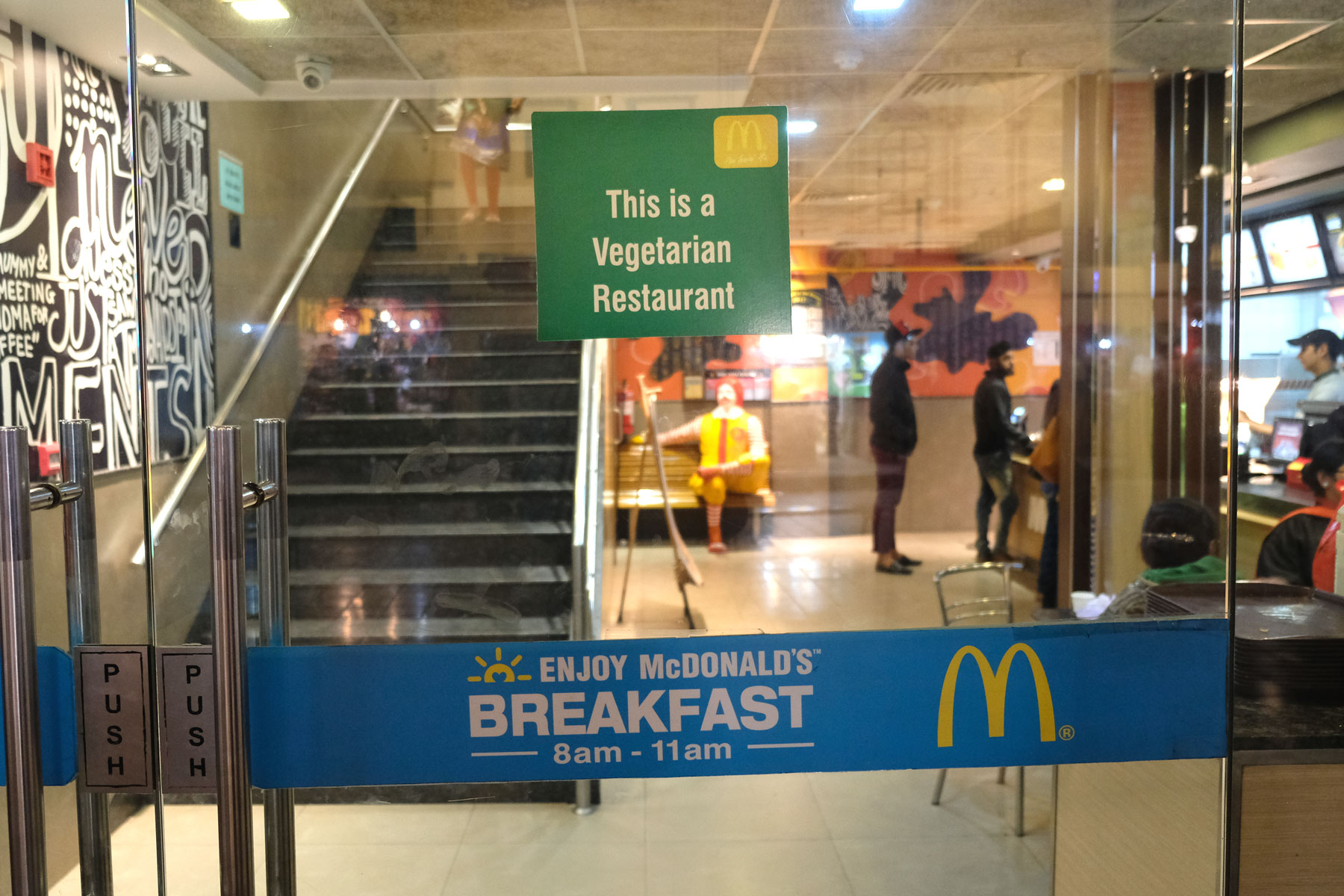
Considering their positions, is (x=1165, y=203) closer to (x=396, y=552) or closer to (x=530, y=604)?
(x=530, y=604)

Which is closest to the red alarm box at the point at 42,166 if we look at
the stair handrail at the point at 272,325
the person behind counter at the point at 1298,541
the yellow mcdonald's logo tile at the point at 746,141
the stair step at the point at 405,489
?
the stair handrail at the point at 272,325

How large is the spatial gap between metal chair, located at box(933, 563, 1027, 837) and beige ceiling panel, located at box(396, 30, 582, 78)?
138 cm

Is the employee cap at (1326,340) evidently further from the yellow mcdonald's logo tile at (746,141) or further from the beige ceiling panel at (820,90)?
the yellow mcdonald's logo tile at (746,141)

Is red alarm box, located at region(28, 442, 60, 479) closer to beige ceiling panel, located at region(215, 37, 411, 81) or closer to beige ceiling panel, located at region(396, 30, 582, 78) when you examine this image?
beige ceiling panel, located at region(215, 37, 411, 81)

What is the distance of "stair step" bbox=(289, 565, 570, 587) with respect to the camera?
1.99 metres

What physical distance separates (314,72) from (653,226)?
688mm

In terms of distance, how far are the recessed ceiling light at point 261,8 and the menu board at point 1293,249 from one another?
10.5ft

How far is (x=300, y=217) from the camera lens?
1860 millimetres

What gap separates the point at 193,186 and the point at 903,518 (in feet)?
5.23

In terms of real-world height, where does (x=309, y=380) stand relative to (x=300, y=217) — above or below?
below

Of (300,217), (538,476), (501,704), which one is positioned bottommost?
(501,704)

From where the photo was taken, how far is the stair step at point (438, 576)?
1989mm

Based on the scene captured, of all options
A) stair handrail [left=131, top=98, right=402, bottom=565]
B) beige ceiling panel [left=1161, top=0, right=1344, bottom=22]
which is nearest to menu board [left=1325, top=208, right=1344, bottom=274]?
beige ceiling panel [left=1161, top=0, right=1344, bottom=22]

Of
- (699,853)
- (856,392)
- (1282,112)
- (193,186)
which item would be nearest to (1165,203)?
(1282,112)
